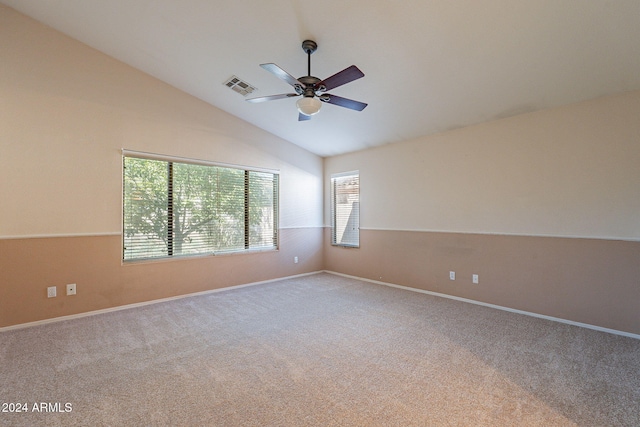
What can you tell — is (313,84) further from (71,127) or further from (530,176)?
(71,127)

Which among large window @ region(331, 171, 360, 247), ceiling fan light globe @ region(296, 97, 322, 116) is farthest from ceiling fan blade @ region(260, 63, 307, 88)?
large window @ region(331, 171, 360, 247)

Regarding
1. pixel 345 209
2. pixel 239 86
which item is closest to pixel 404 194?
pixel 345 209

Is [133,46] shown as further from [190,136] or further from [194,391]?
[194,391]

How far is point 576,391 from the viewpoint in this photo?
2021mm

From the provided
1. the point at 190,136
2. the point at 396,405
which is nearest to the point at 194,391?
the point at 396,405

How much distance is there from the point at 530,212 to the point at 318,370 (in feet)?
10.6

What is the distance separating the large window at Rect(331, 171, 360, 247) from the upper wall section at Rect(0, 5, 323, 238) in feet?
8.98

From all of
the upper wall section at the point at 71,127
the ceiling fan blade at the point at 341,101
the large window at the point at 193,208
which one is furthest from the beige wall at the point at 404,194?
the ceiling fan blade at the point at 341,101

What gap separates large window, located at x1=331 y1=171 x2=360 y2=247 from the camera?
18.8 feet

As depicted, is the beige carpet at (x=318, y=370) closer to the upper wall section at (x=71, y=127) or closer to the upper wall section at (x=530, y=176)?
the upper wall section at (x=530, y=176)

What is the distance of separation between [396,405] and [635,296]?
2983 millimetres

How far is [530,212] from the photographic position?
3611 millimetres

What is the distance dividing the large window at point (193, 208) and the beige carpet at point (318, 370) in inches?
41.7

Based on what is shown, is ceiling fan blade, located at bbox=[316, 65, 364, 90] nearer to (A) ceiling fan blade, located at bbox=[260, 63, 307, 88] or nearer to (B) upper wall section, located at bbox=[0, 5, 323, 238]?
(A) ceiling fan blade, located at bbox=[260, 63, 307, 88]
